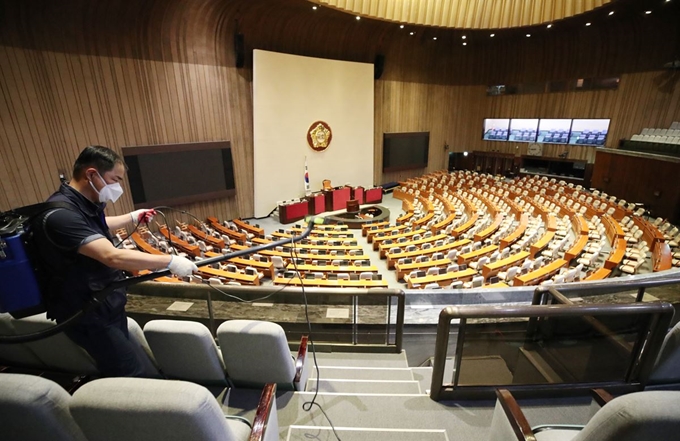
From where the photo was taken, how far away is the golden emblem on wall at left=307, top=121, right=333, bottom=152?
512 inches

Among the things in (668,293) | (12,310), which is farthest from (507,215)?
(12,310)

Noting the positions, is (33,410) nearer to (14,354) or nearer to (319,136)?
(14,354)

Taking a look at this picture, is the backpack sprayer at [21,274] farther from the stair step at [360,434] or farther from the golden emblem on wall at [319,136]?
the golden emblem on wall at [319,136]

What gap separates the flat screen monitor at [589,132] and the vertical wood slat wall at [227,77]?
31cm

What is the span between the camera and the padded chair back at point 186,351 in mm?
1833

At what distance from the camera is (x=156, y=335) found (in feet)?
6.18

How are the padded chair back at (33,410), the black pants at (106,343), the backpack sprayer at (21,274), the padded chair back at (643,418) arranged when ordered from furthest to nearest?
the black pants at (106,343) < the backpack sprayer at (21,274) < the padded chair back at (33,410) < the padded chair back at (643,418)

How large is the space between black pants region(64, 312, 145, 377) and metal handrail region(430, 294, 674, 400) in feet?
6.31

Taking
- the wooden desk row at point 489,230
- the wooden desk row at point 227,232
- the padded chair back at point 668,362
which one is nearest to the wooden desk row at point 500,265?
the wooden desk row at point 489,230

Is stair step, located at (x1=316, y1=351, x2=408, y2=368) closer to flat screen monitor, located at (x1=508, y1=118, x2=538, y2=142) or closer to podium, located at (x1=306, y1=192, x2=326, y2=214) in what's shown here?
podium, located at (x1=306, y1=192, x2=326, y2=214)

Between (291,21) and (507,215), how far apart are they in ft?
34.3

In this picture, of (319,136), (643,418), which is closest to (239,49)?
(319,136)

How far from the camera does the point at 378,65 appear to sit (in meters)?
14.3

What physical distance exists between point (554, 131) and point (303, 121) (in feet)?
41.5
